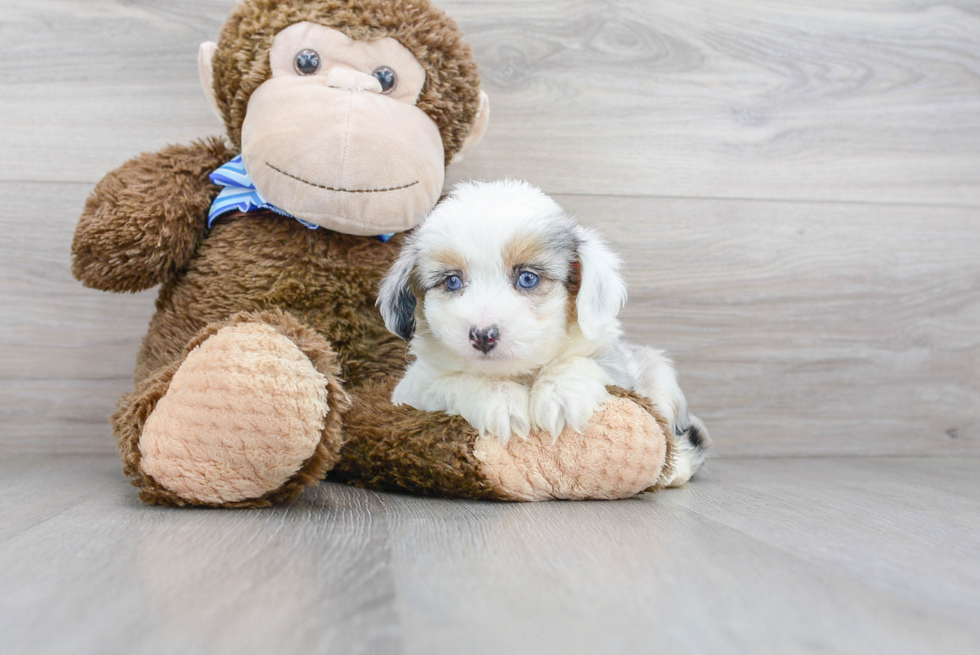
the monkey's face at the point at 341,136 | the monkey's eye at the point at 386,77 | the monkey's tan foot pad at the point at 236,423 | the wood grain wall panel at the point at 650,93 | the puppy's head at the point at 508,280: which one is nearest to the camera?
the monkey's tan foot pad at the point at 236,423

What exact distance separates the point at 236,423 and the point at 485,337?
1.19 feet

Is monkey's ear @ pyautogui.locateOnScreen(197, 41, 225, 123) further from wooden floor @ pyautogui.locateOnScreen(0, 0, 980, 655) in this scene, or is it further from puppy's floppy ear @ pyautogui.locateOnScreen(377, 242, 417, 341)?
puppy's floppy ear @ pyautogui.locateOnScreen(377, 242, 417, 341)

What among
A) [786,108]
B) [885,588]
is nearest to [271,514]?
[885,588]

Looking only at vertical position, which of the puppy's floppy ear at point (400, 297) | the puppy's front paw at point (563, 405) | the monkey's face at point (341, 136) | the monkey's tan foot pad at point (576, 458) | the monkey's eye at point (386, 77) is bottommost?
the monkey's tan foot pad at point (576, 458)

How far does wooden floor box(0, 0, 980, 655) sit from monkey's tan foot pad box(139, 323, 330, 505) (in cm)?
5

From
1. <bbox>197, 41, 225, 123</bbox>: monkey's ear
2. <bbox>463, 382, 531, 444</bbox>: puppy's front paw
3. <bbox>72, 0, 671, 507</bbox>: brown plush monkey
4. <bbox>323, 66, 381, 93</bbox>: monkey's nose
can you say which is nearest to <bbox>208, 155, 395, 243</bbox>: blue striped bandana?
<bbox>72, 0, 671, 507</bbox>: brown plush monkey

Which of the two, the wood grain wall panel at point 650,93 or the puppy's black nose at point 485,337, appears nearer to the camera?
the puppy's black nose at point 485,337

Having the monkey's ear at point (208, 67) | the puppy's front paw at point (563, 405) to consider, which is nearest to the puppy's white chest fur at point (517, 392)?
the puppy's front paw at point (563, 405)

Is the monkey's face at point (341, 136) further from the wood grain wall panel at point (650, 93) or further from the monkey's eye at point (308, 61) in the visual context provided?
the wood grain wall panel at point (650, 93)

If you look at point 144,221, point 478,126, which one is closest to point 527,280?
point 478,126

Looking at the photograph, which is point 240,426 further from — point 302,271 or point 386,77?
point 386,77

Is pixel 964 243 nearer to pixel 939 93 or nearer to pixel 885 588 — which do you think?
pixel 939 93

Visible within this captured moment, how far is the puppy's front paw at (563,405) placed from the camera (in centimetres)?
120

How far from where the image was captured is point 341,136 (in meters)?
1.27
